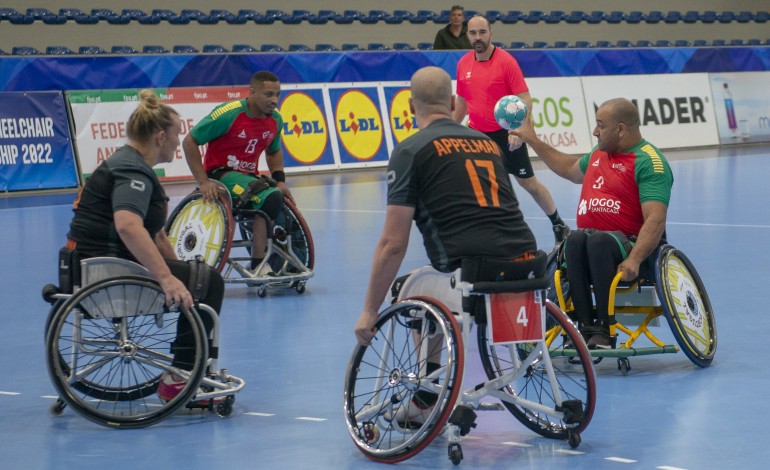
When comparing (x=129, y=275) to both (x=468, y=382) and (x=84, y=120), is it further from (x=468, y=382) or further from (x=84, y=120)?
(x=84, y=120)

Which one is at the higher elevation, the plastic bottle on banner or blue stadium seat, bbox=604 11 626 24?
blue stadium seat, bbox=604 11 626 24

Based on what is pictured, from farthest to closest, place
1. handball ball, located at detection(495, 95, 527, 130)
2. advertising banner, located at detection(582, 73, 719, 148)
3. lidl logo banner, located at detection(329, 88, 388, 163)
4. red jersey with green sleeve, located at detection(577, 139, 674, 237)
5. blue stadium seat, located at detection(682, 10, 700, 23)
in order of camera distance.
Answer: blue stadium seat, located at detection(682, 10, 700, 23)
advertising banner, located at detection(582, 73, 719, 148)
lidl logo banner, located at detection(329, 88, 388, 163)
handball ball, located at detection(495, 95, 527, 130)
red jersey with green sleeve, located at detection(577, 139, 674, 237)

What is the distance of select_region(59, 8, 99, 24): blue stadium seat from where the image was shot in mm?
18688

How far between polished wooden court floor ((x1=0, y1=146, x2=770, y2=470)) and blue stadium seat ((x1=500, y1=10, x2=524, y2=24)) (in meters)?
14.5

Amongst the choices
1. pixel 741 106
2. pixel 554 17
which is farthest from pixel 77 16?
pixel 741 106

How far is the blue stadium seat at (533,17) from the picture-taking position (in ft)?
78.3

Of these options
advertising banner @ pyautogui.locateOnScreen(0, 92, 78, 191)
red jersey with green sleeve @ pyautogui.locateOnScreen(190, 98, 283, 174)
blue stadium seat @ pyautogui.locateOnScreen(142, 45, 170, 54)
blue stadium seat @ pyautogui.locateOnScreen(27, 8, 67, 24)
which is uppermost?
blue stadium seat @ pyautogui.locateOnScreen(27, 8, 67, 24)

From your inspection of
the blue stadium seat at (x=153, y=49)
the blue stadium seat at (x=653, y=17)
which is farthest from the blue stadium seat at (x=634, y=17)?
the blue stadium seat at (x=153, y=49)

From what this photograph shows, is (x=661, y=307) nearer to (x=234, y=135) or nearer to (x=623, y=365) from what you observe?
(x=623, y=365)

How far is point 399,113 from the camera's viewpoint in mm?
18531

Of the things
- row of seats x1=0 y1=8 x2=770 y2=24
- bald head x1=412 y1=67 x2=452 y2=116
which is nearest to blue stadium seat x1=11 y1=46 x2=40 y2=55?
row of seats x1=0 y1=8 x2=770 y2=24

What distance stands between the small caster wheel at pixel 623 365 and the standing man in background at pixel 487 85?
4.09 m

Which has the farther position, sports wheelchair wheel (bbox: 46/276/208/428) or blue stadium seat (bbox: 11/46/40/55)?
blue stadium seat (bbox: 11/46/40/55)

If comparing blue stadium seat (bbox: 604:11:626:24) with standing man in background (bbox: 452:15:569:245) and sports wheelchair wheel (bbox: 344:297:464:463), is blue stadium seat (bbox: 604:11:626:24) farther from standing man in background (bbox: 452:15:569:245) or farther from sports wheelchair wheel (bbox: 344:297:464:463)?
sports wheelchair wheel (bbox: 344:297:464:463)
